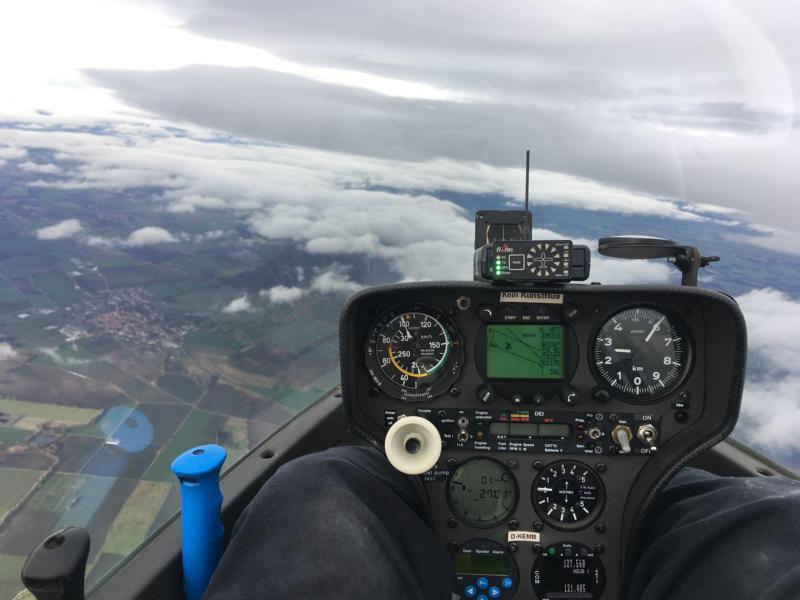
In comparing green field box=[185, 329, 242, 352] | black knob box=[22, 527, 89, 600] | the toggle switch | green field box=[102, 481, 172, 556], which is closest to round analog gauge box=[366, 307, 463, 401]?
the toggle switch

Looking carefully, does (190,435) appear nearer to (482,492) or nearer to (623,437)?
(482,492)

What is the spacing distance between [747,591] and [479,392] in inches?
39.0

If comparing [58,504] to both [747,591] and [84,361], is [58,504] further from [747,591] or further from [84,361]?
[747,591]

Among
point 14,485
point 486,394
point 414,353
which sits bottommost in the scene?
point 14,485

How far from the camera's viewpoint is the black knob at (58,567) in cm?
92

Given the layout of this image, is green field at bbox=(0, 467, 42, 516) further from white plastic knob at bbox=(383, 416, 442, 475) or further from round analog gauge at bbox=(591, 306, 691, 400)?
round analog gauge at bbox=(591, 306, 691, 400)

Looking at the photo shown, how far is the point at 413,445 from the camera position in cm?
169

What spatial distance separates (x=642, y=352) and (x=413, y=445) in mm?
908

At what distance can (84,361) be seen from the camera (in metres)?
3.95

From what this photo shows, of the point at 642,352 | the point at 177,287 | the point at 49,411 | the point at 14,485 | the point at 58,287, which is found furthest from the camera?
the point at 177,287

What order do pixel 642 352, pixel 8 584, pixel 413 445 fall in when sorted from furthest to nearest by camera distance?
1. pixel 642 352
2. pixel 413 445
3. pixel 8 584

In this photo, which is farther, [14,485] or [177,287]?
[177,287]

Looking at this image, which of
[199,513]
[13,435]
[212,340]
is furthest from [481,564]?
[212,340]

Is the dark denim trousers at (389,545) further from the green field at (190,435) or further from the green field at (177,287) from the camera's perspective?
the green field at (177,287)
